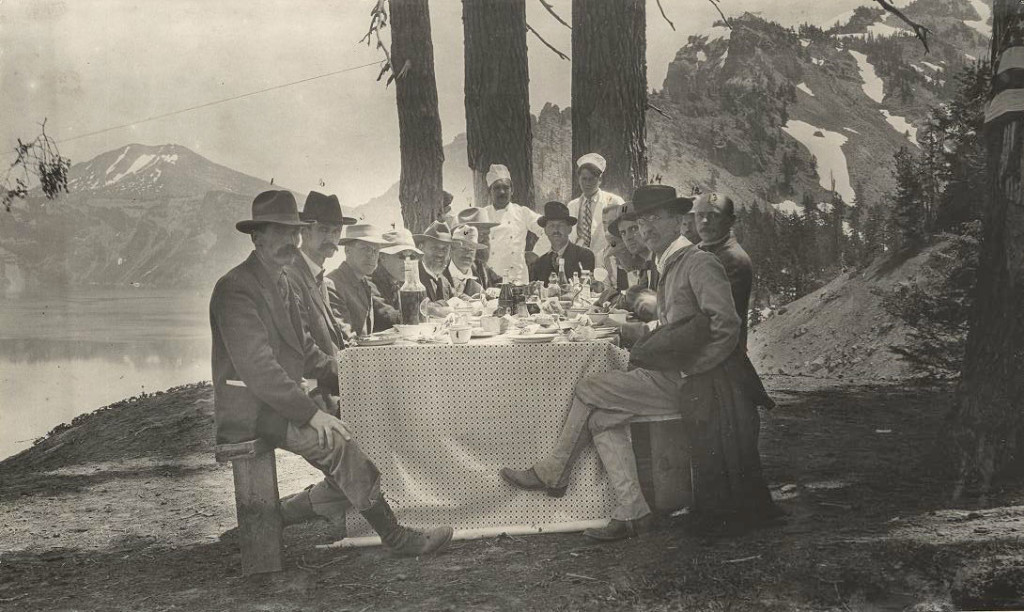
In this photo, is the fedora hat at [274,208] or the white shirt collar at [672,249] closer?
the fedora hat at [274,208]

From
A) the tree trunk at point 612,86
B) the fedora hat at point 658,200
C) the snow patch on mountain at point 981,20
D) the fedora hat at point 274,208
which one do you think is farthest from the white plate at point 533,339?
the snow patch on mountain at point 981,20

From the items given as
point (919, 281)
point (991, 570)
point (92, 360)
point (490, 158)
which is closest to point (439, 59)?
point (490, 158)

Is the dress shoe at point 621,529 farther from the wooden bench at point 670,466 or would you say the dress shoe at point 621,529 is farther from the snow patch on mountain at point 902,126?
the snow patch on mountain at point 902,126

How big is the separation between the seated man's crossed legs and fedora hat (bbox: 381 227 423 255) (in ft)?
5.04

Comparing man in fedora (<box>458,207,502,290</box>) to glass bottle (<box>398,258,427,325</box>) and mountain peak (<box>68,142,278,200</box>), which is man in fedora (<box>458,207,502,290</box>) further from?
glass bottle (<box>398,258,427,325</box>)

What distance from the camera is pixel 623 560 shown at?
3117 millimetres

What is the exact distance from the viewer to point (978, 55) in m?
4.74

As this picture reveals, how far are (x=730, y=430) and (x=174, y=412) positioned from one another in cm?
519

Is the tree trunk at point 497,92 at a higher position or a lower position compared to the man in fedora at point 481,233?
higher

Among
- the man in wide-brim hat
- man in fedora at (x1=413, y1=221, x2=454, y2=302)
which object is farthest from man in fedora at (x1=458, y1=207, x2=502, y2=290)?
the man in wide-brim hat

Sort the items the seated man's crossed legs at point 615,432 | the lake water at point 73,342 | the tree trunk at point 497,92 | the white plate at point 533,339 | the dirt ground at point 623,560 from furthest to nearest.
A: the tree trunk at point 497,92 → the lake water at point 73,342 → the white plate at point 533,339 → the seated man's crossed legs at point 615,432 → the dirt ground at point 623,560

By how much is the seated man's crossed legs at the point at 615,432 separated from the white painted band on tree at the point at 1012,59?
2263mm

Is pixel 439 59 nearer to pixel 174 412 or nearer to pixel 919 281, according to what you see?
pixel 174 412

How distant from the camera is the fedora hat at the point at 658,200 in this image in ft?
11.1
